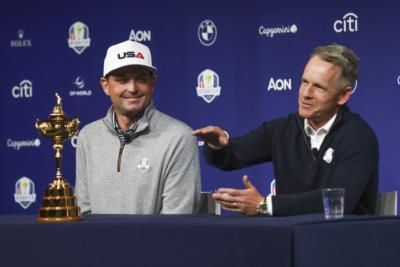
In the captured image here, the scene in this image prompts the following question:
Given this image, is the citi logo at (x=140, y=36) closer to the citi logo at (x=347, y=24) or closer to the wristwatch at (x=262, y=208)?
the citi logo at (x=347, y=24)

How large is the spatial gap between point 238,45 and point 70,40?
1.18 meters

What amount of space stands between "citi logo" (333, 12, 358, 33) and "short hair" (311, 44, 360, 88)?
204 centimetres

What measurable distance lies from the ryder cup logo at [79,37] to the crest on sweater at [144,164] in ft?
8.54

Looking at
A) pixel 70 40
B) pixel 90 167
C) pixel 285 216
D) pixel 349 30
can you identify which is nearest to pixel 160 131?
pixel 90 167

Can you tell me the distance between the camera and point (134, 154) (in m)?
3.70

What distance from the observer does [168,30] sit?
594cm

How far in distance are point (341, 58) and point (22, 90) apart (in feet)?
10.9

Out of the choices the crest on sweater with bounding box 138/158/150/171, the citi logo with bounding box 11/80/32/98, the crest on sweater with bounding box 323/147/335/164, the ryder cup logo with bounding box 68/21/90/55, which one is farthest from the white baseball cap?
the citi logo with bounding box 11/80/32/98

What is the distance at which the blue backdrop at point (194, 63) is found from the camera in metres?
5.43

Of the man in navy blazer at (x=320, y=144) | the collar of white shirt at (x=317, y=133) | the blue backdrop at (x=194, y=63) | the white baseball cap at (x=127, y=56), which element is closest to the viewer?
the man in navy blazer at (x=320, y=144)

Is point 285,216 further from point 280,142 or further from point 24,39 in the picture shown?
point 24,39

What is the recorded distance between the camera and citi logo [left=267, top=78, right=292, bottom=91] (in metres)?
5.61

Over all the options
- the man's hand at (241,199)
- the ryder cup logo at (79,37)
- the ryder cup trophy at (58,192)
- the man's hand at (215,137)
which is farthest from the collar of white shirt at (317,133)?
the ryder cup logo at (79,37)

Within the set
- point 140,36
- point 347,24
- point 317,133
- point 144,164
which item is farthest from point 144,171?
point 140,36
